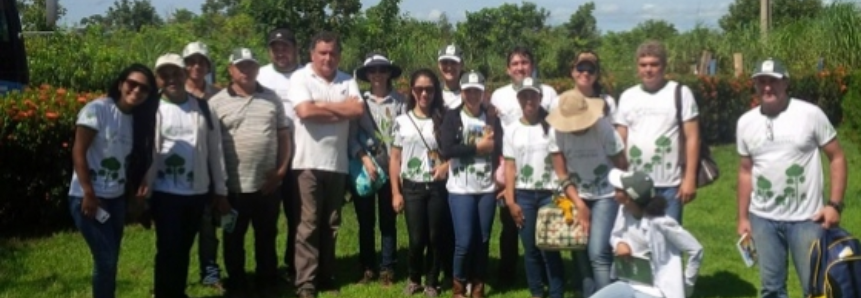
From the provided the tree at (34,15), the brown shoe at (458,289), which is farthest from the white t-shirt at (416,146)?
the tree at (34,15)

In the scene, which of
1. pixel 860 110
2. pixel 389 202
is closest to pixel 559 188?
pixel 389 202

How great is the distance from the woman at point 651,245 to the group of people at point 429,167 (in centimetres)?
1

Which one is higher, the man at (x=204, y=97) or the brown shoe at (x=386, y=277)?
the man at (x=204, y=97)

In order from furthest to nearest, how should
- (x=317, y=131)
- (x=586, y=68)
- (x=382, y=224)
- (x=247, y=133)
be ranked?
(x=382, y=224), (x=317, y=131), (x=247, y=133), (x=586, y=68)

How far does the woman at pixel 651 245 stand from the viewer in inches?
248

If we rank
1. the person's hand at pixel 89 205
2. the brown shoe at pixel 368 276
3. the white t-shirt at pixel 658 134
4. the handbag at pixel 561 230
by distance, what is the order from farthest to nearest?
the brown shoe at pixel 368 276
the handbag at pixel 561 230
the white t-shirt at pixel 658 134
the person's hand at pixel 89 205

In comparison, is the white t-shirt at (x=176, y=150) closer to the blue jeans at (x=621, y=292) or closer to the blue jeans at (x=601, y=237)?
the blue jeans at (x=601, y=237)

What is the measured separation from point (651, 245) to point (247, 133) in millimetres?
2812

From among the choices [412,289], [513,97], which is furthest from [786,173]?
[412,289]

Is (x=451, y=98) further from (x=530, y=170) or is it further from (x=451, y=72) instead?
(x=530, y=170)

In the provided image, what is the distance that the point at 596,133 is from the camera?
23.3 feet

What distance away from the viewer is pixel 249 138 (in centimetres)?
768

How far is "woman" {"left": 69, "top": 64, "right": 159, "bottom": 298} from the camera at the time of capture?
21.4ft

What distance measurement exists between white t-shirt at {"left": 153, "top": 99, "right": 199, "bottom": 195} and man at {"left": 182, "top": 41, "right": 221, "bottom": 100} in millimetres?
315
